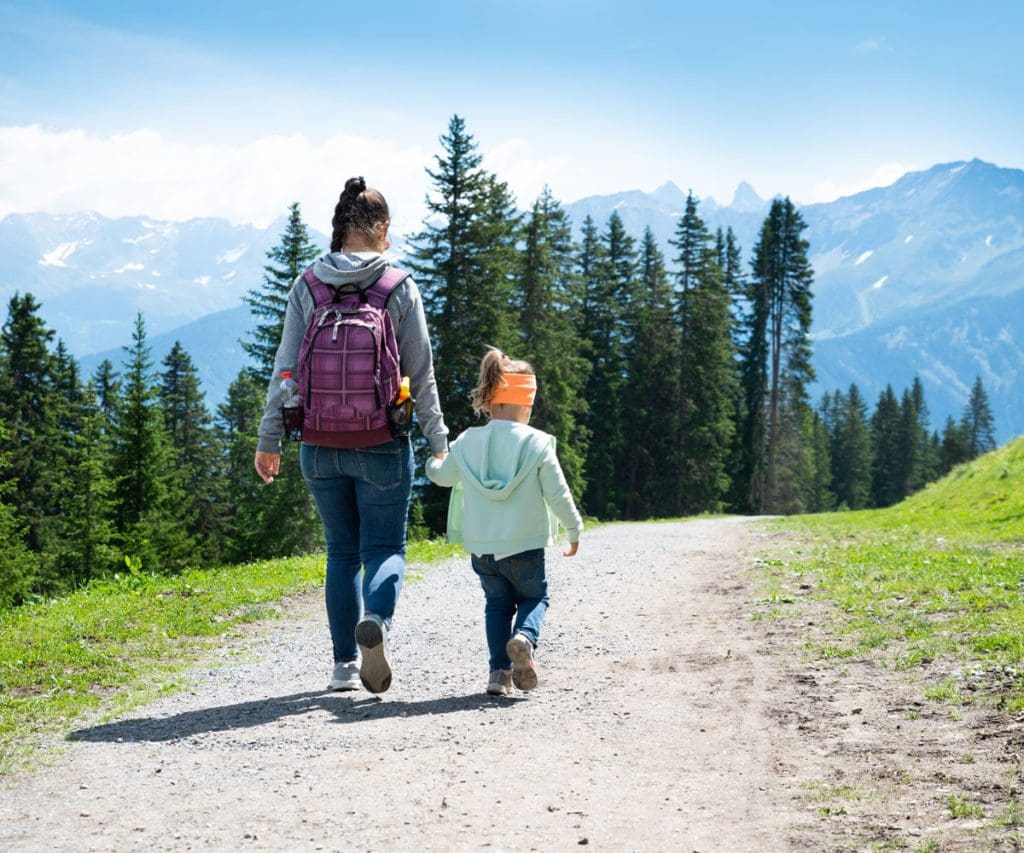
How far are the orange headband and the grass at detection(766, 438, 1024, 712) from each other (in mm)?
2831

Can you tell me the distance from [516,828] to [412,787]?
2.15ft

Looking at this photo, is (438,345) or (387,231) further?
(438,345)

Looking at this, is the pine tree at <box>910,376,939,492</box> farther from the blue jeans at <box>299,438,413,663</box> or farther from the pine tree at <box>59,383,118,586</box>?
the blue jeans at <box>299,438,413,663</box>

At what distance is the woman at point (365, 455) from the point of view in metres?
5.69

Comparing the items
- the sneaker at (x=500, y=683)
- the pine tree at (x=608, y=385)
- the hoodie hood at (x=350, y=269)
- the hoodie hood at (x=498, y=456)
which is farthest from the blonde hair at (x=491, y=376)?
the pine tree at (x=608, y=385)

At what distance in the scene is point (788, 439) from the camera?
2425 inches

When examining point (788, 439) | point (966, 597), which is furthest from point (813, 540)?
point (788, 439)

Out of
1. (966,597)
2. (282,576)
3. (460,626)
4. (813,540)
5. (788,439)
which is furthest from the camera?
(788,439)

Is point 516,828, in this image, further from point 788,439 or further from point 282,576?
point 788,439

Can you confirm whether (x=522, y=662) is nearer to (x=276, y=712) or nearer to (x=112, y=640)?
(x=276, y=712)

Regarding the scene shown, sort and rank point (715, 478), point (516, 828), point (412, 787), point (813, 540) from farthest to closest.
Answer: point (715, 478), point (813, 540), point (412, 787), point (516, 828)

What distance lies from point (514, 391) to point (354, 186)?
62.6 inches

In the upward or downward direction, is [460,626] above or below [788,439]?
below

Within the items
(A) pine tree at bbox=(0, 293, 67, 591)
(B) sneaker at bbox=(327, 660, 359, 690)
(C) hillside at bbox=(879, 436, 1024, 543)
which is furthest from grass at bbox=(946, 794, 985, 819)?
(A) pine tree at bbox=(0, 293, 67, 591)
